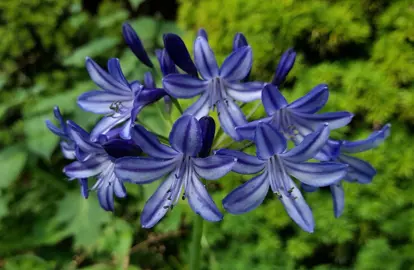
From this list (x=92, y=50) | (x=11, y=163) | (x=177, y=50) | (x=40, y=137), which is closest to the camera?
(x=177, y=50)

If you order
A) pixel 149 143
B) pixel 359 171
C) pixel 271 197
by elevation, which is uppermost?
pixel 149 143

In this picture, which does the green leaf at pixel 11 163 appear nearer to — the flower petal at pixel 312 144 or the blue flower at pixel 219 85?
the blue flower at pixel 219 85

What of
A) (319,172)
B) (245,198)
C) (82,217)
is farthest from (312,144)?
(82,217)

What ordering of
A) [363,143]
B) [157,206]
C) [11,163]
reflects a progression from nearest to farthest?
[157,206]
[363,143]
[11,163]

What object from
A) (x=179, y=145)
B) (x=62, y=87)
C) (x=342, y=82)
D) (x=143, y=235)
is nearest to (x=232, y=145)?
(x=179, y=145)

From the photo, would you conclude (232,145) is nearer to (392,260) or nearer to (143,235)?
(392,260)

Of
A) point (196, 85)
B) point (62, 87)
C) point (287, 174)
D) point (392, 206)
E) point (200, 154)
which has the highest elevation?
point (196, 85)

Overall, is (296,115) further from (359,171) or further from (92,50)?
(92,50)
